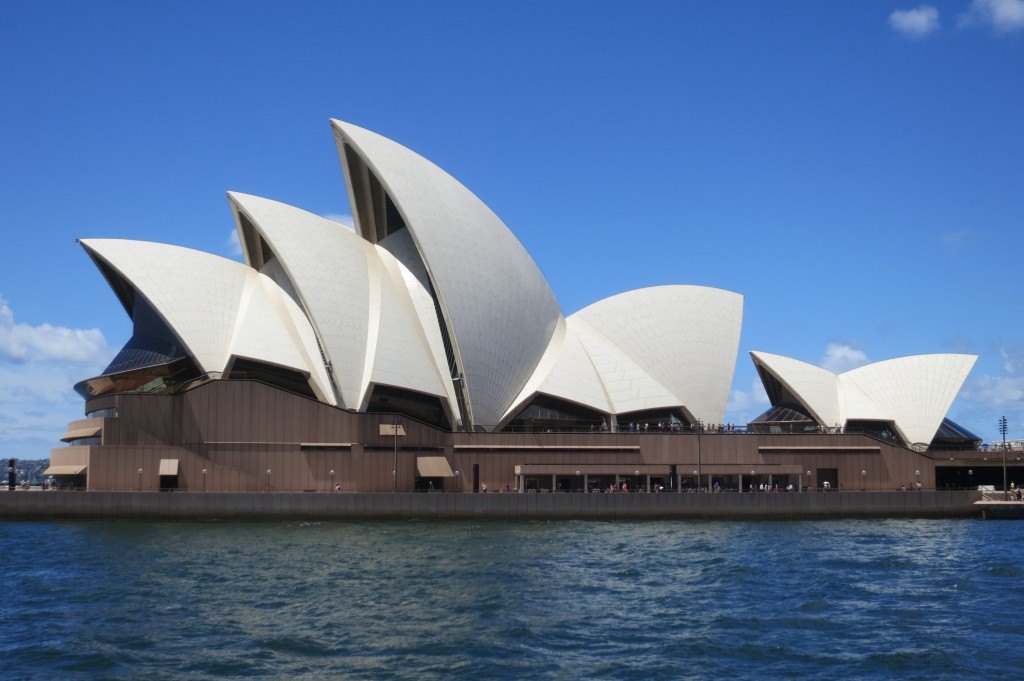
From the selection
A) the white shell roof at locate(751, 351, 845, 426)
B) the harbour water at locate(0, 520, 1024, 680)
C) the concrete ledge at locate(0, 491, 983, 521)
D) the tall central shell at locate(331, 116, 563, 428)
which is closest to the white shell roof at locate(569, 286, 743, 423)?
the white shell roof at locate(751, 351, 845, 426)

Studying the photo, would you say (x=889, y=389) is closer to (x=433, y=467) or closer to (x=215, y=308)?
(x=433, y=467)

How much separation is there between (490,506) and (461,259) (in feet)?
42.4

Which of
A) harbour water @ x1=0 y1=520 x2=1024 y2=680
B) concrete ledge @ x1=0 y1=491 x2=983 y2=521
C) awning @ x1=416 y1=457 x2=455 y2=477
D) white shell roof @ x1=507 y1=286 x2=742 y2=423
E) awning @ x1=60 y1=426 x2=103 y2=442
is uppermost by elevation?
white shell roof @ x1=507 y1=286 x2=742 y2=423

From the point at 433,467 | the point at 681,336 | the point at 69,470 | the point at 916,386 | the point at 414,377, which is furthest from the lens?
the point at 916,386

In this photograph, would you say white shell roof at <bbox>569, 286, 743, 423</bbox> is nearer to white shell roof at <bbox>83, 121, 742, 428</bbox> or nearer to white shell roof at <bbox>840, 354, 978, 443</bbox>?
white shell roof at <bbox>83, 121, 742, 428</bbox>

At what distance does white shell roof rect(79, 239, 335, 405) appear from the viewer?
4884 centimetres

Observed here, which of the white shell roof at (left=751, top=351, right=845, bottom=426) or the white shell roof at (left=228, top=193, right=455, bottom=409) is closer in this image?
the white shell roof at (left=228, top=193, right=455, bottom=409)

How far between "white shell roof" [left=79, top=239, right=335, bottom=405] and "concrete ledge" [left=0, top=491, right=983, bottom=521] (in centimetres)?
617

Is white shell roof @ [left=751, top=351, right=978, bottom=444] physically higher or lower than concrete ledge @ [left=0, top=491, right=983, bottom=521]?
higher

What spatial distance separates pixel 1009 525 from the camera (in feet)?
158

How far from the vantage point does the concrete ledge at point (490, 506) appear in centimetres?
4634

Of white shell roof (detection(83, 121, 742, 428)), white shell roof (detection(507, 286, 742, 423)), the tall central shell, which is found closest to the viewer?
white shell roof (detection(83, 121, 742, 428))

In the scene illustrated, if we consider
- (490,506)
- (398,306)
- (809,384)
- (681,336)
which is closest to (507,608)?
(490,506)

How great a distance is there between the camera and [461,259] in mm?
52281
